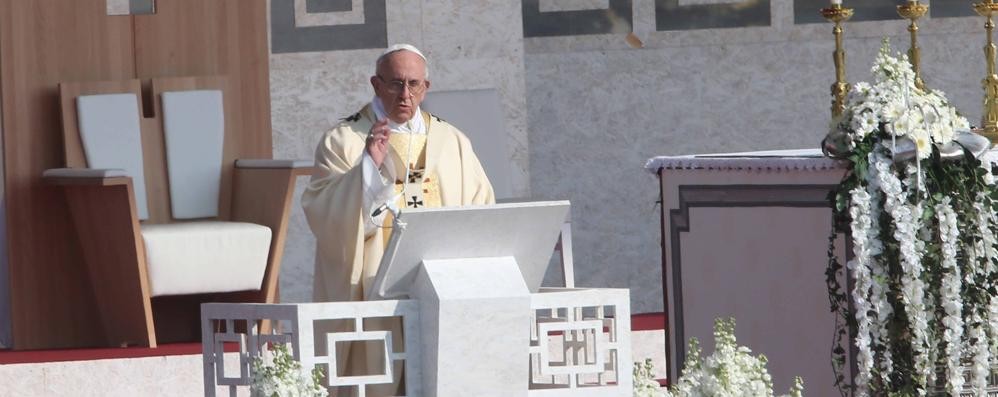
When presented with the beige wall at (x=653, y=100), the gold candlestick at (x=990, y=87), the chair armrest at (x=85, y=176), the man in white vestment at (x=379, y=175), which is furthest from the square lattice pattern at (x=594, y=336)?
the beige wall at (x=653, y=100)

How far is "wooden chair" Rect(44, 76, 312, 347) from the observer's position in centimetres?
718

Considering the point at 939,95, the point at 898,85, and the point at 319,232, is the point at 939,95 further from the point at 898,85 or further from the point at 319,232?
the point at 319,232

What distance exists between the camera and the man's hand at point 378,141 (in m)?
4.76

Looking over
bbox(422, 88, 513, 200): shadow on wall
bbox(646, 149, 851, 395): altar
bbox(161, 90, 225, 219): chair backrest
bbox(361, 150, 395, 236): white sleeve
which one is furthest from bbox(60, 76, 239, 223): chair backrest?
bbox(361, 150, 395, 236): white sleeve

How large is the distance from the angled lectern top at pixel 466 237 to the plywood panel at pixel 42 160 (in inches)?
126

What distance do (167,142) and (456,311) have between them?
3458 millimetres

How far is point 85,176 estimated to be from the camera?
7.10 meters

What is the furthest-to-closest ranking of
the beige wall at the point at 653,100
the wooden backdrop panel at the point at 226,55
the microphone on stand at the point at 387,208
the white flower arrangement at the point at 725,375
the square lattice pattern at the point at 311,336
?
the beige wall at the point at 653,100 < the wooden backdrop panel at the point at 226,55 < the microphone on stand at the point at 387,208 < the square lattice pattern at the point at 311,336 < the white flower arrangement at the point at 725,375

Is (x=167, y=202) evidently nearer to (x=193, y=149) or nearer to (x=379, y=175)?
(x=193, y=149)

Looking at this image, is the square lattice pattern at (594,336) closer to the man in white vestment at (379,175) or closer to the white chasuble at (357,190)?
the man in white vestment at (379,175)

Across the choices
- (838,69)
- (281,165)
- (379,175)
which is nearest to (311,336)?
(379,175)

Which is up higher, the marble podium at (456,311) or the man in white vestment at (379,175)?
the man in white vestment at (379,175)

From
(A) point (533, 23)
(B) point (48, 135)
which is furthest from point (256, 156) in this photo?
(A) point (533, 23)

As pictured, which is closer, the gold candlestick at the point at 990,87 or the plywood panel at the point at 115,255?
the gold candlestick at the point at 990,87
